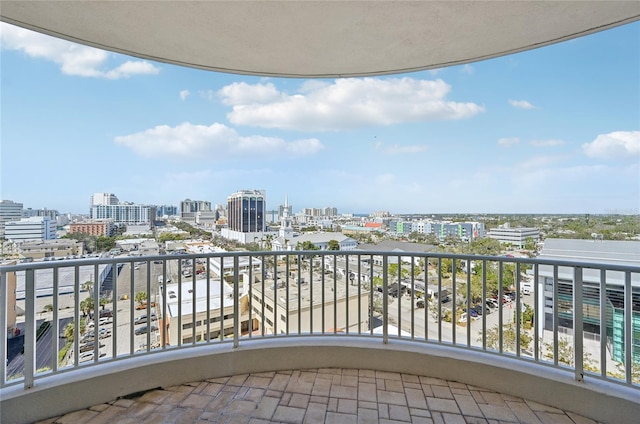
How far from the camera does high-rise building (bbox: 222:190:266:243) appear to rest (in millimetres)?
2848

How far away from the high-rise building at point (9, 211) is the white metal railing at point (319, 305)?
2.51 ft

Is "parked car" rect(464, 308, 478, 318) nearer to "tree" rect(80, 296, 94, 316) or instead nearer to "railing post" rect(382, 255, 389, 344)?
"railing post" rect(382, 255, 389, 344)

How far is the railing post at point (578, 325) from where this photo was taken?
1.79 meters

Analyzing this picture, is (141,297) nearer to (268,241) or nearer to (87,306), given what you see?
(87,306)

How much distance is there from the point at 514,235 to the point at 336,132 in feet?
8.83

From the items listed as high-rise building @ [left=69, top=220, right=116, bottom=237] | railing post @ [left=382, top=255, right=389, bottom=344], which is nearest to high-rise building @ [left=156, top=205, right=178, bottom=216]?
high-rise building @ [left=69, top=220, right=116, bottom=237]

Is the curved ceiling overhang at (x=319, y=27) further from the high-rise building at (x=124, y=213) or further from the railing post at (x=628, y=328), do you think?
the railing post at (x=628, y=328)

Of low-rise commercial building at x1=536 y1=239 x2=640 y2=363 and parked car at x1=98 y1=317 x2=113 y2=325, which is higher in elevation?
low-rise commercial building at x1=536 y1=239 x2=640 y2=363

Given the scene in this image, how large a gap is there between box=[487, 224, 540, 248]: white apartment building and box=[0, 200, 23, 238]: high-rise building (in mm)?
4031

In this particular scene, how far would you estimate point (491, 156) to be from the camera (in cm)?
355

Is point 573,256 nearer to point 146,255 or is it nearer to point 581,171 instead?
point 581,171

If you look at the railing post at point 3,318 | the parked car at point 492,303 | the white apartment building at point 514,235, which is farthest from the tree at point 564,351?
the railing post at point 3,318

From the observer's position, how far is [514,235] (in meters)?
2.46

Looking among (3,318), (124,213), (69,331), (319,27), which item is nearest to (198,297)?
(69,331)
